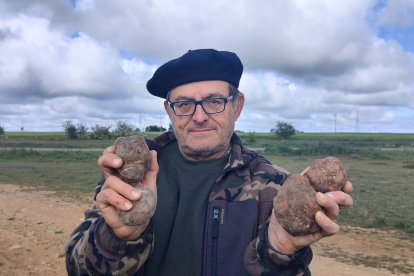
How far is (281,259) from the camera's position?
84.8 inches

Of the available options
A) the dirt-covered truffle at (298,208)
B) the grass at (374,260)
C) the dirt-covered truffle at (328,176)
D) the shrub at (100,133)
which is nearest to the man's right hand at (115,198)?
the dirt-covered truffle at (298,208)

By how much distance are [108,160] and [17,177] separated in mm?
17296

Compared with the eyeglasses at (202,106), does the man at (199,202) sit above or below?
below

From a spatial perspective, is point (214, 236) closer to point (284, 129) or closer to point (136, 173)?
point (136, 173)

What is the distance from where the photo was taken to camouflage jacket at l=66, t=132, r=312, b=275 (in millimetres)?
2229

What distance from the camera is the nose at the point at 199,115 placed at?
111 inches

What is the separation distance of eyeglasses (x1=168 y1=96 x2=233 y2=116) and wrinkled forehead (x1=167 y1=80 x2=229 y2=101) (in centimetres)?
3

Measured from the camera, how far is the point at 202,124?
2.86 metres

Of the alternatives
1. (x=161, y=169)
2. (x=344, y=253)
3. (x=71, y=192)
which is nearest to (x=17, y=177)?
(x=71, y=192)

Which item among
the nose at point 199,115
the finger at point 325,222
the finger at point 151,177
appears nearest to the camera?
the finger at point 325,222

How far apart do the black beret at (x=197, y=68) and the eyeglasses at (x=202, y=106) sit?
14cm

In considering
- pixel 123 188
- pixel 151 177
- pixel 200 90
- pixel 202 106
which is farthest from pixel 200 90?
pixel 123 188

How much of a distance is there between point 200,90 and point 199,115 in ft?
0.58

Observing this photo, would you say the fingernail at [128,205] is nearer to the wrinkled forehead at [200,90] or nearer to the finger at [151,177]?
the finger at [151,177]
